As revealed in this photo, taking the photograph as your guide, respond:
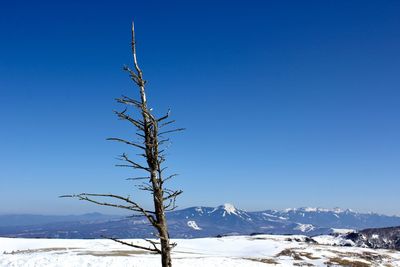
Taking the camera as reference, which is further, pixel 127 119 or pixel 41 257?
pixel 41 257

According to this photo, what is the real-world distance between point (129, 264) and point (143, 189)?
3537 centimetres

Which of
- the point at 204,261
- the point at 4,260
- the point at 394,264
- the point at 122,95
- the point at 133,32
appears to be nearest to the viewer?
the point at 133,32

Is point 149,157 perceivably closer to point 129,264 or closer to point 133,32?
point 133,32

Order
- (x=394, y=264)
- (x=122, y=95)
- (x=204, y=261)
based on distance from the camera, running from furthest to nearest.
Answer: (x=394, y=264)
(x=204, y=261)
(x=122, y=95)

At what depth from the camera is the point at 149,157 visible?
11.9m

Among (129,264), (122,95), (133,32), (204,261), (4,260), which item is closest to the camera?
(133,32)

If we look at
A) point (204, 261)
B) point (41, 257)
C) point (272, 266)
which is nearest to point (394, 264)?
point (272, 266)

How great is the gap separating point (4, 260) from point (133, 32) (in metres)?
38.4

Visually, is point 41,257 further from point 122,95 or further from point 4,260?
point 122,95

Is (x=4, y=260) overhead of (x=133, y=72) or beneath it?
beneath

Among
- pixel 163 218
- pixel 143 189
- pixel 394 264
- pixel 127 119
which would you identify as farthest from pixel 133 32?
pixel 394 264

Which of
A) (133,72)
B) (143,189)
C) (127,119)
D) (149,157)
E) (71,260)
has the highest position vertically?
(133,72)

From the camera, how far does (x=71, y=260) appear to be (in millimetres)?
42969

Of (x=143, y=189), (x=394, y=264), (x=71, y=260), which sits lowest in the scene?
(x=394, y=264)
